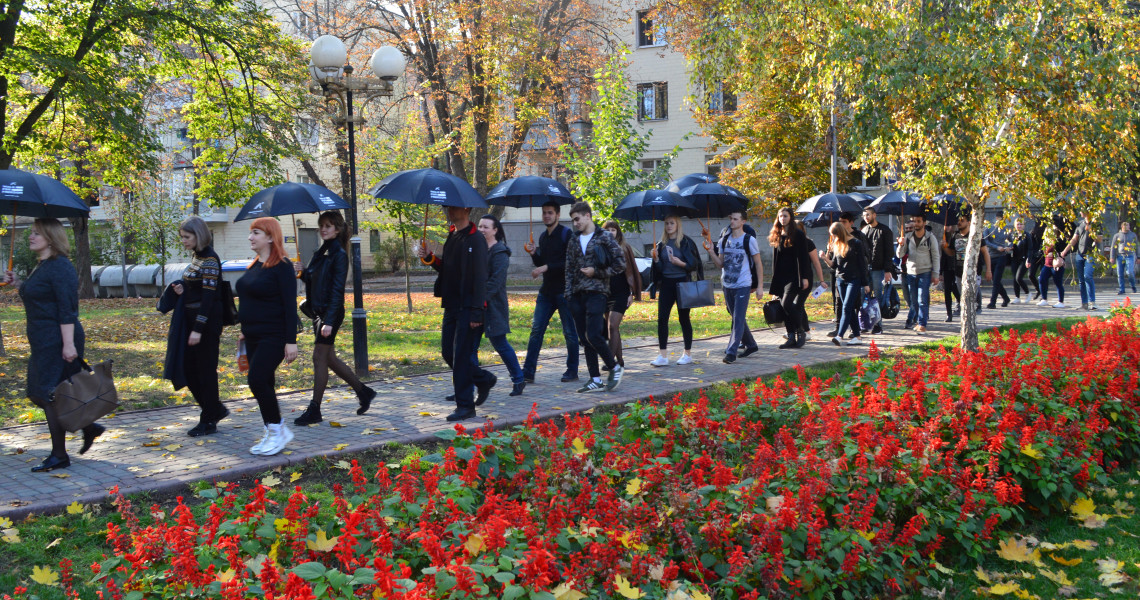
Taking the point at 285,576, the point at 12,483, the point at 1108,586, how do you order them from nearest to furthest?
the point at 285,576
the point at 1108,586
the point at 12,483

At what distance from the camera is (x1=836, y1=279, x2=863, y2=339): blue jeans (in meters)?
12.5

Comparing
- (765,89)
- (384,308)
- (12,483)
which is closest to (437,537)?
(12,483)

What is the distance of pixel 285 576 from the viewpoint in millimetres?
2791

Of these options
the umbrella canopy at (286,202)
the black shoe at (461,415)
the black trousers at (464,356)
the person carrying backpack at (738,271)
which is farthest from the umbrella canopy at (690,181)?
the black shoe at (461,415)

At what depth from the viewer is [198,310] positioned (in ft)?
23.5

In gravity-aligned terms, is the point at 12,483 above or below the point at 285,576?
below

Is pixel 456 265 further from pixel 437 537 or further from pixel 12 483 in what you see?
pixel 437 537

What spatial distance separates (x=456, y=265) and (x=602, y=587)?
4.84 metres

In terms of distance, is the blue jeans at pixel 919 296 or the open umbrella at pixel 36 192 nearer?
the open umbrella at pixel 36 192

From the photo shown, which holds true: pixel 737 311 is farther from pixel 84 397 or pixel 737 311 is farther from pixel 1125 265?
pixel 1125 265

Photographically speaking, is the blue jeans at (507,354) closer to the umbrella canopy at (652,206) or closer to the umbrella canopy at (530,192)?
the umbrella canopy at (530,192)

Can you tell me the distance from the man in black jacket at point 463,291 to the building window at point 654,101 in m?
34.2

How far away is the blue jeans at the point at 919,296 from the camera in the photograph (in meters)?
14.0

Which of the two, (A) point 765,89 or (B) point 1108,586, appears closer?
(B) point 1108,586
